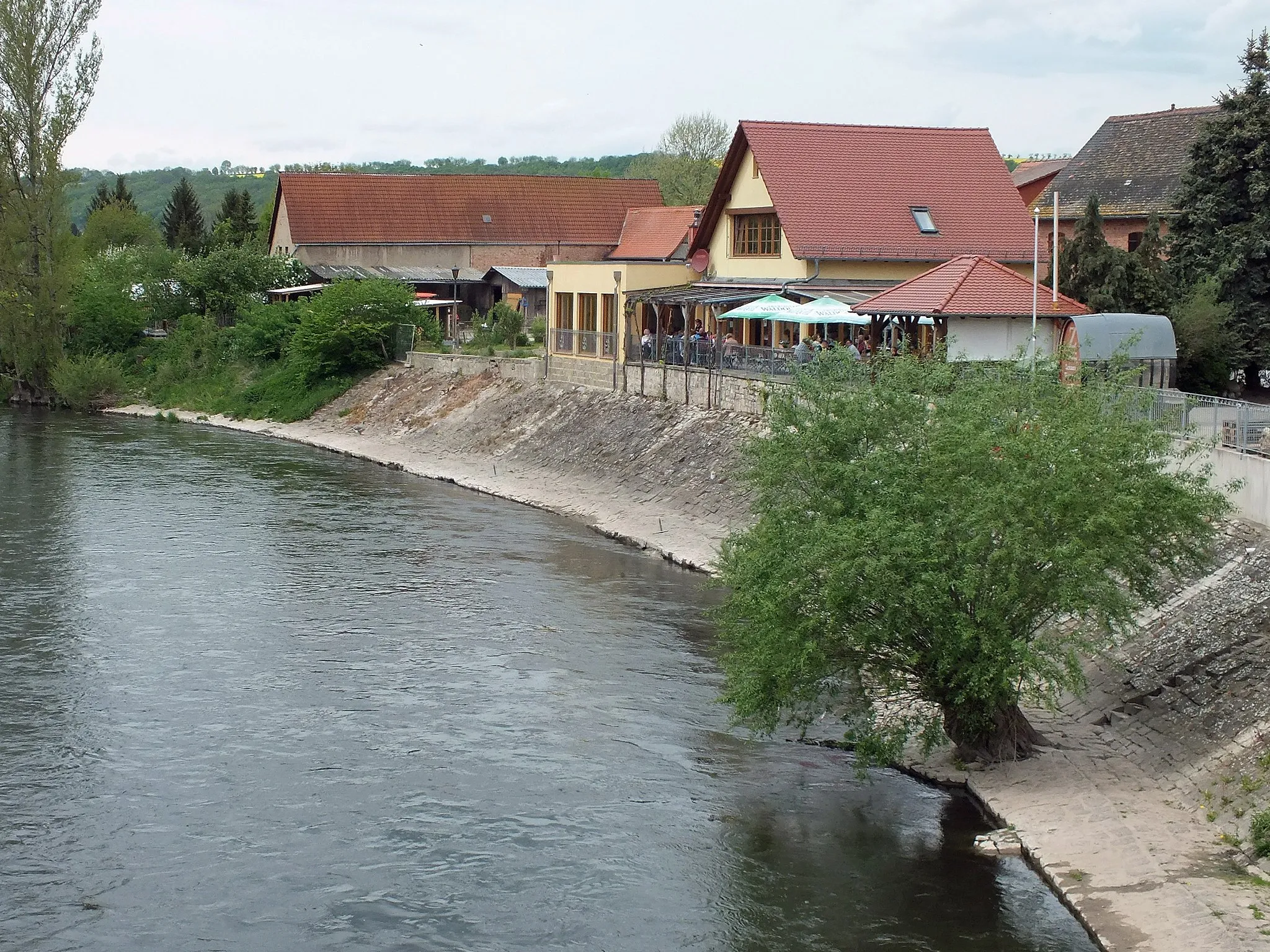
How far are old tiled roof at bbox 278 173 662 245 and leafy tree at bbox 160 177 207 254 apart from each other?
18.7 metres

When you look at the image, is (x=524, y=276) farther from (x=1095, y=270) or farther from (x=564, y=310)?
(x=1095, y=270)

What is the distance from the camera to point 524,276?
71.2 meters

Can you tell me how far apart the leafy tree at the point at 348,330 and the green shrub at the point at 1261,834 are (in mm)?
47087

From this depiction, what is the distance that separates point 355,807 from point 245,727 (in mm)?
3652

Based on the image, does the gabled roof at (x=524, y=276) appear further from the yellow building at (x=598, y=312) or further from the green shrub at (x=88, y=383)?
the green shrub at (x=88, y=383)

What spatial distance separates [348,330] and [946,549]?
43.6 m

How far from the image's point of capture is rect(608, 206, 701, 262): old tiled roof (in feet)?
212

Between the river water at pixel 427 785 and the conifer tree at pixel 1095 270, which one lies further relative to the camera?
the conifer tree at pixel 1095 270

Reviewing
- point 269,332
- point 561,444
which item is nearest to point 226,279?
point 269,332

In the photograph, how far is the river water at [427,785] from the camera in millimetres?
15516

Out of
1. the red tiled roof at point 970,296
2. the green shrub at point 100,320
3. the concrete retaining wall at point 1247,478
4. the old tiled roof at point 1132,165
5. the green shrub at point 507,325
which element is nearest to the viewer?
the concrete retaining wall at point 1247,478

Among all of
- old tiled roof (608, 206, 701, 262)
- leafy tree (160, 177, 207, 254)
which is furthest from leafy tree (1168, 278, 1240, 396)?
leafy tree (160, 177, 207, 254)

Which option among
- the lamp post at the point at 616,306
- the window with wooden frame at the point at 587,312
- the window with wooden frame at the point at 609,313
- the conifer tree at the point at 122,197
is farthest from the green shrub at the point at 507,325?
the conifer tree at the point at 122,197

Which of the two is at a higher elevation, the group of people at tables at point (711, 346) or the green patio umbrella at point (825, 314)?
the green patio umbrella at point (825, 314)
